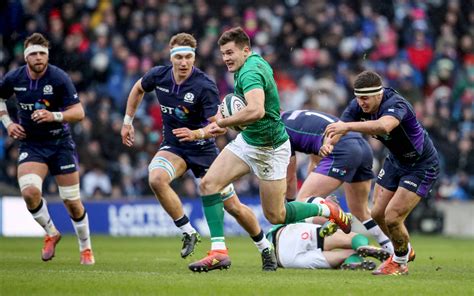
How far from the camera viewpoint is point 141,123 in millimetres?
23922

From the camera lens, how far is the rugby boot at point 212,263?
1157cm

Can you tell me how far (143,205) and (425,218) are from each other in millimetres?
6407

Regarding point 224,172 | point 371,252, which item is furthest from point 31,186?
point 371,252

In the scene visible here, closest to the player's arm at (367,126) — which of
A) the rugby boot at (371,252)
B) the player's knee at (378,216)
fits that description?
the player's knee at (378,216)

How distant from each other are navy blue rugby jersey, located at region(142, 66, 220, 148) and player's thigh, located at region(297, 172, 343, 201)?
4.53 feet

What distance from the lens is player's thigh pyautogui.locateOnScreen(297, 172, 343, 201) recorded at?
13.7 metres

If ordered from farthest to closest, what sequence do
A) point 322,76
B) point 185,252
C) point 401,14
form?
1. point 401,14
2. point 322,76
3. point 185,252

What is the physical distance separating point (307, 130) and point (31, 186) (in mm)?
3648

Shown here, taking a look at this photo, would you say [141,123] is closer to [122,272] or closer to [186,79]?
[186,79]

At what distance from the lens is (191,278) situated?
10.8 metres

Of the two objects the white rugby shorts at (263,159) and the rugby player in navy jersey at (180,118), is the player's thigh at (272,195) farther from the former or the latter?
the rugby player in navy jersey at (180,118)

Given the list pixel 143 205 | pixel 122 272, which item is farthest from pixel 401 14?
pixel 122 272

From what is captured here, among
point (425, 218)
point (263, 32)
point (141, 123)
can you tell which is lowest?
point (425, 218)

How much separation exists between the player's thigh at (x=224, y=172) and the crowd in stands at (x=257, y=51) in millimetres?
11014
